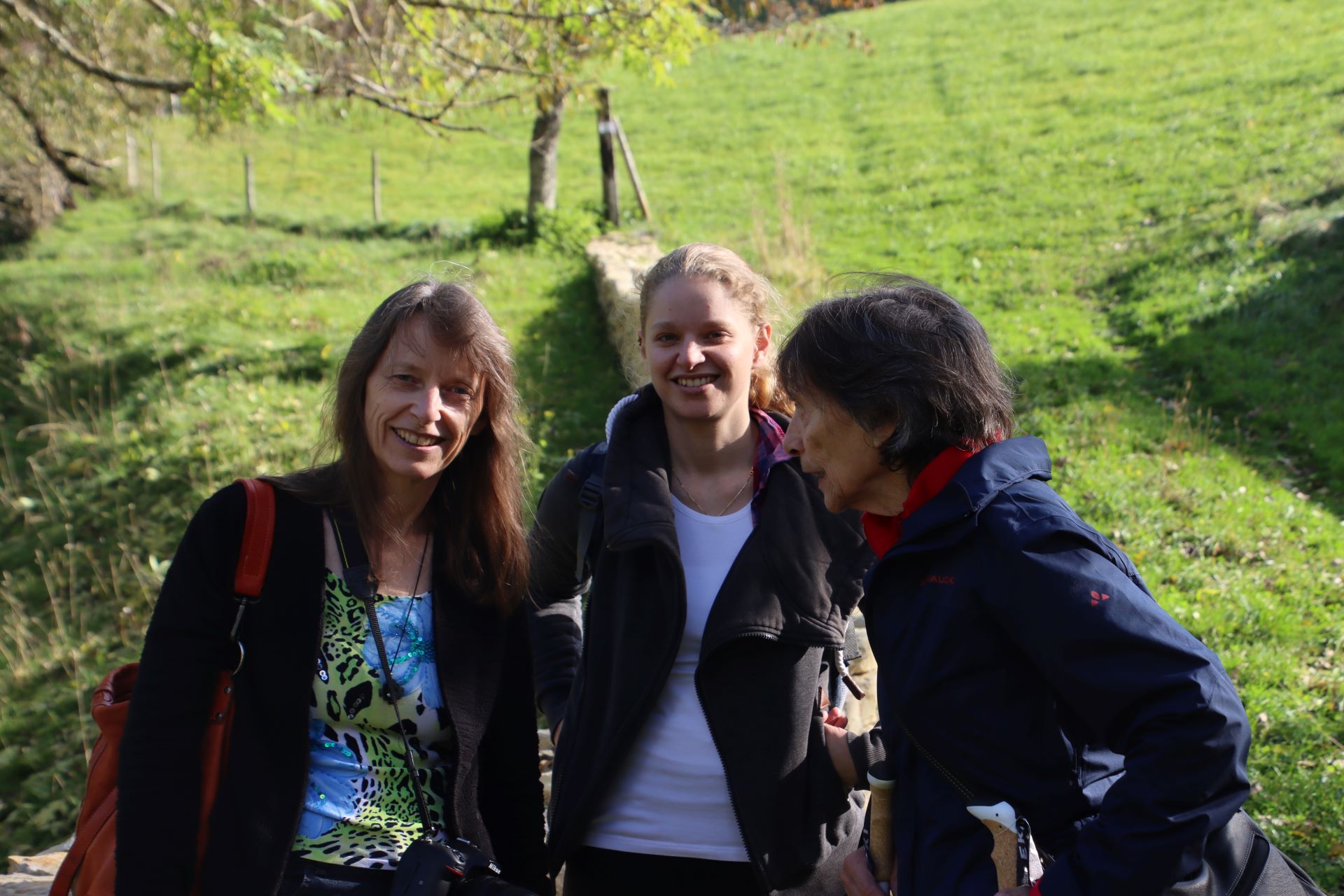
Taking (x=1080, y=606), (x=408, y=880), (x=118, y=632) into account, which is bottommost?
(x=118, y=632)

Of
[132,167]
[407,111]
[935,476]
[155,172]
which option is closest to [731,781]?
[935,476]

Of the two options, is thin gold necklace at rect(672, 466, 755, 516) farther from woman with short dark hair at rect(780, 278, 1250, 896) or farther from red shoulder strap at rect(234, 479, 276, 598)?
red shoulder strap at rect(234, 479, 276, 598)

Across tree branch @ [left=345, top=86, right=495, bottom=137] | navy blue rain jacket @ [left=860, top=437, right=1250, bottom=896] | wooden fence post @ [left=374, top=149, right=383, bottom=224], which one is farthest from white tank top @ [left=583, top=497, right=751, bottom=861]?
wooden fence post @ [left=374, top=149, right=383, bottom=224]

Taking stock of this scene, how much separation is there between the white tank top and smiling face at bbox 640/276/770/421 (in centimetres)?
48

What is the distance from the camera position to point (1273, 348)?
828cm

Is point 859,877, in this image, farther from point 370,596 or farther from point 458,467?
point 458,467

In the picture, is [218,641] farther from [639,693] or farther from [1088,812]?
[1088,812]

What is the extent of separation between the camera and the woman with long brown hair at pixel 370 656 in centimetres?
208

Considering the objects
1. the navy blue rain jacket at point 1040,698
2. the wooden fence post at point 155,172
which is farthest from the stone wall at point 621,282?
the wooden fence post at point 155,172

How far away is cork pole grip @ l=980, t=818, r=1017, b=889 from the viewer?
1.57 m

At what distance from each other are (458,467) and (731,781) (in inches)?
40.1

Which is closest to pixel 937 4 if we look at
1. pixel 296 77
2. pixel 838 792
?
pixel 296 77

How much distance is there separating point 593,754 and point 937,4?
32.6 m

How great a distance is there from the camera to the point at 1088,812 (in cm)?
160
